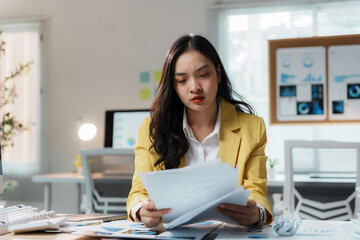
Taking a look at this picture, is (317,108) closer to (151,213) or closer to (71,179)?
(71,179)

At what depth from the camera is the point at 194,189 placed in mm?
953

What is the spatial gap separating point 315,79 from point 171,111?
2380 millimetres

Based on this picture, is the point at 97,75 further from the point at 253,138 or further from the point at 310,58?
the point at 253,138

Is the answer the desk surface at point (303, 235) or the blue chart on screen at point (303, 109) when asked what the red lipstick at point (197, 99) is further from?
the blue chart on screen at point (303, 109)

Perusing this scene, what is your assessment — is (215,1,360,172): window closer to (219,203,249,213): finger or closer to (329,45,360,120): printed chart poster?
(329,45,360,120): printed chart poster

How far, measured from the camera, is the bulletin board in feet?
11.4

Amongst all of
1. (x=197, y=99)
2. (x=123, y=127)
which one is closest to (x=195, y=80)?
(x=197, y=99)

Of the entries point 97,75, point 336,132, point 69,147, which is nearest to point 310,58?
point 336,132

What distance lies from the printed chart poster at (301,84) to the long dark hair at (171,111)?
2.23 m

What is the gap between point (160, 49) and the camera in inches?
155

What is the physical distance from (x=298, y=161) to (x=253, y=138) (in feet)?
7.65

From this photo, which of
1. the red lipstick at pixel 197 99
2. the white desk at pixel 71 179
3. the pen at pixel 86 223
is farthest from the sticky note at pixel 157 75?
the pen at pixel 86 223

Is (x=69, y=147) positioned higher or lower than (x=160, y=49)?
lower

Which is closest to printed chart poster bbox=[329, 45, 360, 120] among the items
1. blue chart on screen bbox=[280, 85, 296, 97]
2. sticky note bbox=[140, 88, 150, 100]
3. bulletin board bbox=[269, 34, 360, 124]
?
bulletin board bbox=[269, 34, 360, 124]
